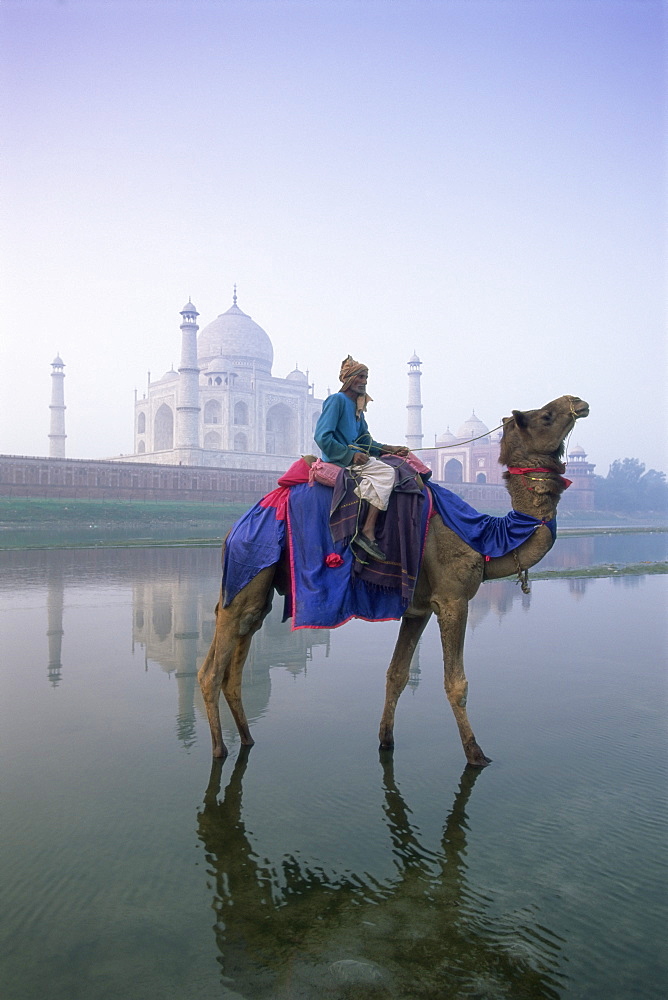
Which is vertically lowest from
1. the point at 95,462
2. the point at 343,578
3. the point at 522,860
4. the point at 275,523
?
the point at 522,860

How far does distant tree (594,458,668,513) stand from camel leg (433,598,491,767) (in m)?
54.4

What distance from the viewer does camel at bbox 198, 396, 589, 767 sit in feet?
10.1

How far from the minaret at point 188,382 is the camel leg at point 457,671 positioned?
39.2m

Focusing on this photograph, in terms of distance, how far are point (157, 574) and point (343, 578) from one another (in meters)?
7.80

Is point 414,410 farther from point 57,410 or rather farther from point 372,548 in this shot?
point 372,548

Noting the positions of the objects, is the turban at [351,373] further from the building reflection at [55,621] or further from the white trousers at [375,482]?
the building reflection at [55,621]

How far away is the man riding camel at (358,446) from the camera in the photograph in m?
3.08

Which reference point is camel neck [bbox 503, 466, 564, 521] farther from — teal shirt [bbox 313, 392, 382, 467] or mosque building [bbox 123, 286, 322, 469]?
mosque building [bbox 123, 286, 322, 469]

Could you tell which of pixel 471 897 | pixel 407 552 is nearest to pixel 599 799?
pixel 471 897

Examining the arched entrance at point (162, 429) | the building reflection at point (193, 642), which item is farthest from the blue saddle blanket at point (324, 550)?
the arched entrance at point (162, 429)

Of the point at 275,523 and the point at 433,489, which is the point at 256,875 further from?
the point at 433,489

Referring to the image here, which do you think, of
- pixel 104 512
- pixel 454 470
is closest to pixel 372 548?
pixel 104 512

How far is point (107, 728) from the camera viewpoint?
3.51 m

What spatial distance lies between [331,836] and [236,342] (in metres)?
49.4
